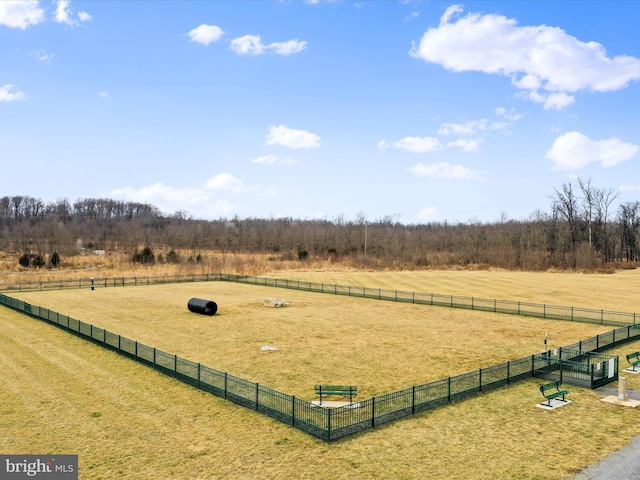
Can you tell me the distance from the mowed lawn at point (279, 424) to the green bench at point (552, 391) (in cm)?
74

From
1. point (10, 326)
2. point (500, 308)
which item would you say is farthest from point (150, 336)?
point (500, 308)

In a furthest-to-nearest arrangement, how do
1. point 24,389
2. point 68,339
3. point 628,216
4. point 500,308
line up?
point 628,216 → point 500,308 → point 68,339 → point 24,389

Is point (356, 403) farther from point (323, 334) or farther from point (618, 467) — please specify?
point (323, 334)

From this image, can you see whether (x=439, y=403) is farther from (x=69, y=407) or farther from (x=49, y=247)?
(x=49, y=247)

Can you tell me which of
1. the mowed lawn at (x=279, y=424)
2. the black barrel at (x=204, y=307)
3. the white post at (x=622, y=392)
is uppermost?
the black barrel at (x=204, y=307)

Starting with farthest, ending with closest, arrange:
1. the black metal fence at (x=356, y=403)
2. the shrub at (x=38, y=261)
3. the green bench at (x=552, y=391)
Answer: the shrub at (x=38, y=261), the green bench at (x=552, y=391), the black metal fence at (x=356, y=403)

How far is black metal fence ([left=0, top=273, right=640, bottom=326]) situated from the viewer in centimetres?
4966

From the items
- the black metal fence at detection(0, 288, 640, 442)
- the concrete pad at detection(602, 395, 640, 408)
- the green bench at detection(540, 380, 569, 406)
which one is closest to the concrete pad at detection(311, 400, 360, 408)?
the black metal fence at detection(0, 288, 640, 442)

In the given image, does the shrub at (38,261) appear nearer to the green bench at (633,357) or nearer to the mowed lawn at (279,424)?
the mowed lawn at (279,424)

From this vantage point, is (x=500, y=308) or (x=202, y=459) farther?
(x=500, y=308)

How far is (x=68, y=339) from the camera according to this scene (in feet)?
124

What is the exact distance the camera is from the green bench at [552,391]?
23.3 m

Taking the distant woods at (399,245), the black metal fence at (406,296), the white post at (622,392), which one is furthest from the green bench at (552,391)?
the distant woods at (399,245)

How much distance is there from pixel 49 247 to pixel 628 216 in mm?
171767
